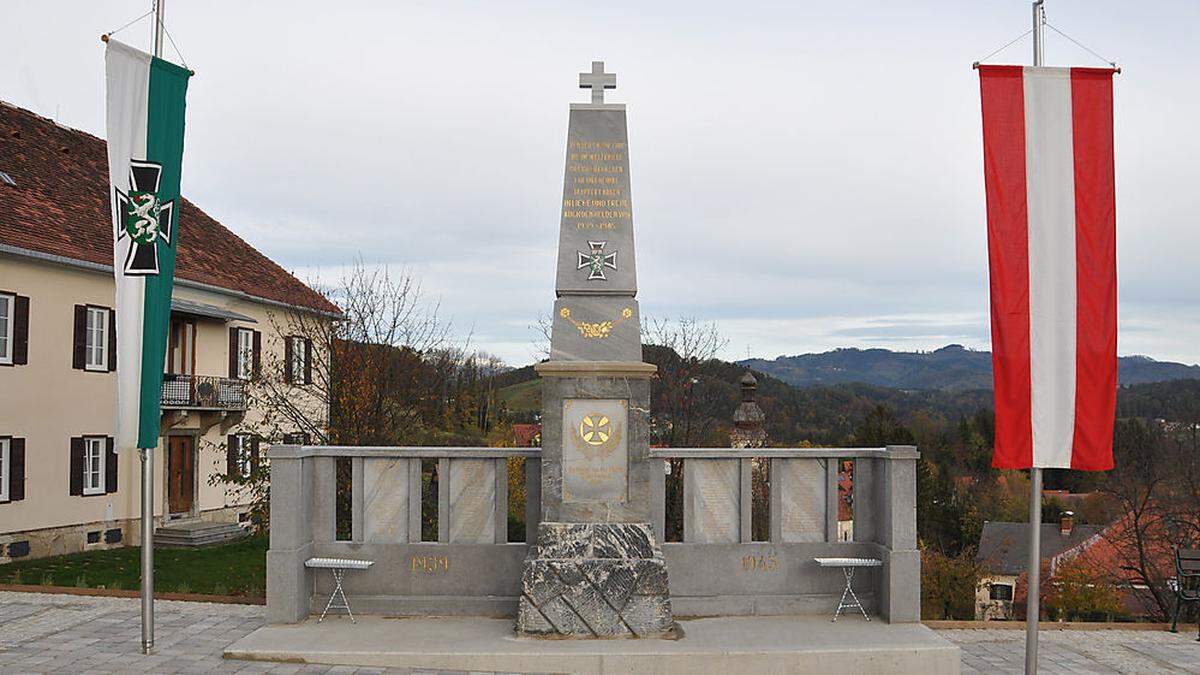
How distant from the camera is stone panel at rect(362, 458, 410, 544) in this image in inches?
424

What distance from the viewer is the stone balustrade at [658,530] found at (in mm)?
10648

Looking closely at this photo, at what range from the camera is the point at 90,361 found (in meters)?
25.1

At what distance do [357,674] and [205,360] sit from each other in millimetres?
22841

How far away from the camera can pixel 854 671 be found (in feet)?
30.5

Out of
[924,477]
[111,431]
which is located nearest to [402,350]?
[111,431]

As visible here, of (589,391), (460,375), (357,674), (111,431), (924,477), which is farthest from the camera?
(924,477)

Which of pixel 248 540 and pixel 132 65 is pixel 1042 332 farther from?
pixel 248 540

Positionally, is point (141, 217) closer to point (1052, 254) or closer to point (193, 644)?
point (193, 644)

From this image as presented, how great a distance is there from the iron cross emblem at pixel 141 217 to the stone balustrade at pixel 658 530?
2415 mm

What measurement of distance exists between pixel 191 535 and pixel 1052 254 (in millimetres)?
24417

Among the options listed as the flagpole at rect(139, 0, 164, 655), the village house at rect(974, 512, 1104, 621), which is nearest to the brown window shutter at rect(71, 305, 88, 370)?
the flagpole at rect(139, 0, 164, 655)

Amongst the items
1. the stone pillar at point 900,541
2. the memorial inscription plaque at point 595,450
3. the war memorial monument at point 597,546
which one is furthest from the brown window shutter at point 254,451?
the stone pillar at point 900,541

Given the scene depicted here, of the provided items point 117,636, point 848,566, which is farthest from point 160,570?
point 848,566

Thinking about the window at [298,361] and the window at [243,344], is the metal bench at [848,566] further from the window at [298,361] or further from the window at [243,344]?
Result: the window at [243,344]
